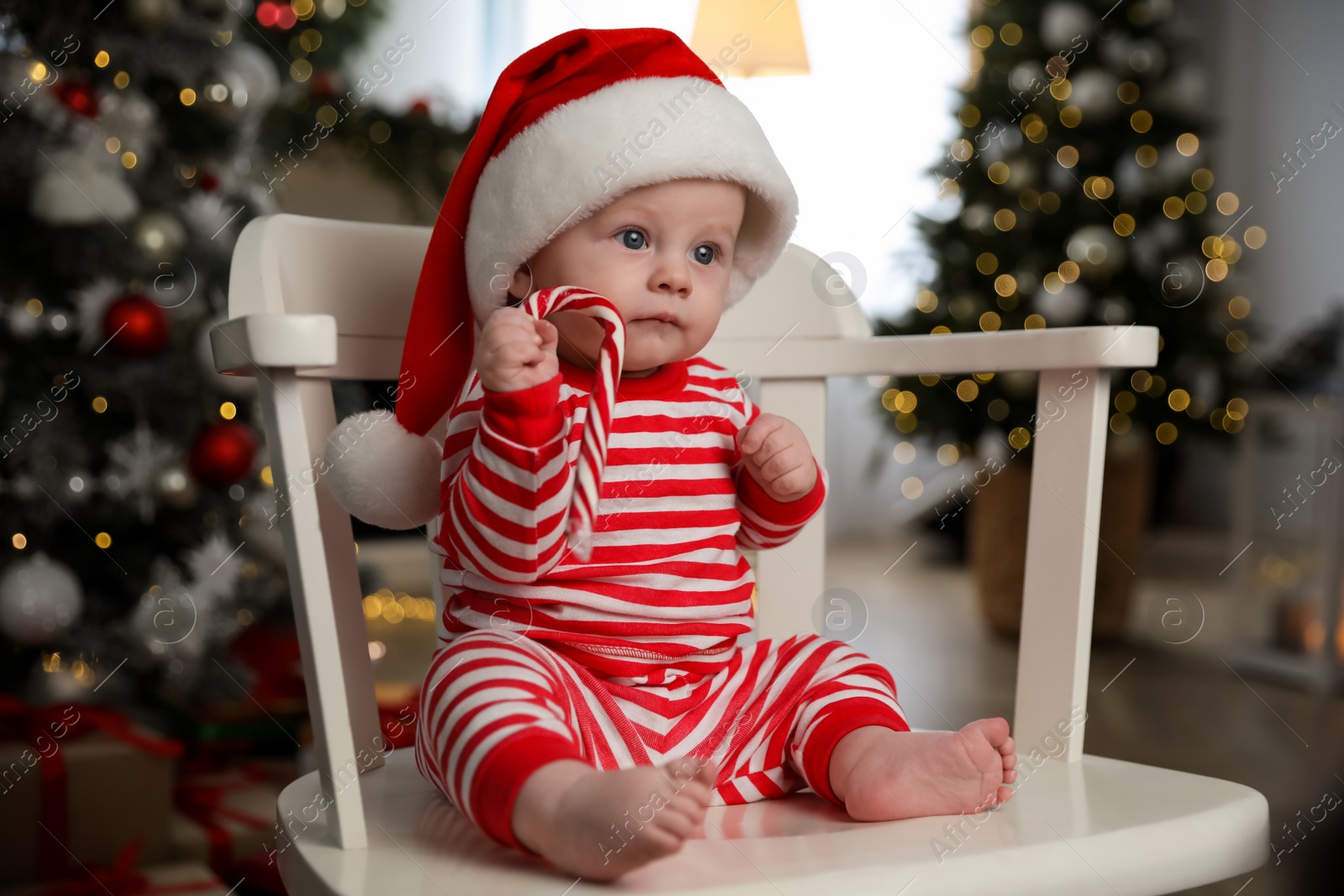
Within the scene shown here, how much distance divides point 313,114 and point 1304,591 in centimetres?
217

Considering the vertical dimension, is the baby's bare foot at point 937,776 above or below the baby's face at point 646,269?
below

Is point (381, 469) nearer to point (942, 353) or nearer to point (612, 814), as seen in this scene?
point (612, 814)

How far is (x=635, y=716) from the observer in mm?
674

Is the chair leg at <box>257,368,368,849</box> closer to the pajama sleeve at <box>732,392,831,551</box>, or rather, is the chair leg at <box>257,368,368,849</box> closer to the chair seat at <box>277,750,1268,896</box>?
the chair seat at <box>277,750,1268,896</box>

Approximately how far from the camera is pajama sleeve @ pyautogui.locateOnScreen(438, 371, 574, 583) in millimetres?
588

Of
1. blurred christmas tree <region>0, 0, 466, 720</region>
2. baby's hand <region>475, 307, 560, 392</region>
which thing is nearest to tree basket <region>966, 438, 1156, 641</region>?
blurred christmas tree <region>0, 0, 466, 720</region>

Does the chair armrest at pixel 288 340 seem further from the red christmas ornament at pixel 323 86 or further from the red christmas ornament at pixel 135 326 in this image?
the red christmas ornament at pixel 323 86

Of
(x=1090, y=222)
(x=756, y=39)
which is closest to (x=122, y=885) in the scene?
(x=756, y=39)

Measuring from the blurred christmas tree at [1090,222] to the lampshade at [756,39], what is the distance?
1.15 m

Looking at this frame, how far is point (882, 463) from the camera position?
3.30m

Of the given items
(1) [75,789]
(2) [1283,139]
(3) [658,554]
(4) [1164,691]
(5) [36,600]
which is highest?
(2) [1283,139]

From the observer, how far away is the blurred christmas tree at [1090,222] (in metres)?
2.54

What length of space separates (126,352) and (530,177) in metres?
1.17

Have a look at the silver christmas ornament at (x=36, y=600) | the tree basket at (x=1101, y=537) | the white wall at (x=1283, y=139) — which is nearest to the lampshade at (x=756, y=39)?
the silver christmas ornament at (x=36, y=600)
